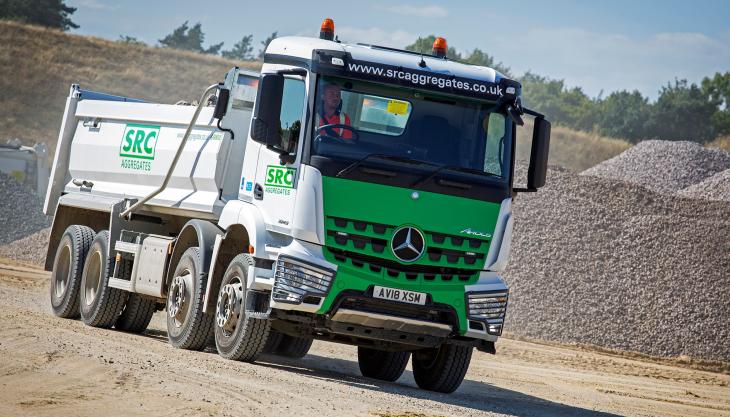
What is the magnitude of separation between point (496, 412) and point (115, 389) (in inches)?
154

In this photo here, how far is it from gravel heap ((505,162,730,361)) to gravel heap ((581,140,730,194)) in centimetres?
816

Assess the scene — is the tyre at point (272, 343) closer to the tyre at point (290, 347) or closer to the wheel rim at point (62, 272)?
the tyre at point (290, 347)

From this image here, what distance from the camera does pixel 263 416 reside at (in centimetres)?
874

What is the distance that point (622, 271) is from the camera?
2573 centimetres

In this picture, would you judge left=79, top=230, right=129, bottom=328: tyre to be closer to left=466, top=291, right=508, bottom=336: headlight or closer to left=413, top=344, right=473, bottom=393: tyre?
left=413, top=344, right=473, bottom=393: tyre

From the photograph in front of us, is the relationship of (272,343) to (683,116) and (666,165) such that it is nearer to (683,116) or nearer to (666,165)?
(666,165)

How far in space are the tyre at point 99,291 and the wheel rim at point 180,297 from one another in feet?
6.91

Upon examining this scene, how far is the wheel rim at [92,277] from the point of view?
1591 cm

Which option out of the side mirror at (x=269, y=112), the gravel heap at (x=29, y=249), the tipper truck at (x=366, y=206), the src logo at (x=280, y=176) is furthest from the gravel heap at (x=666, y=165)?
the side mirror at (x=269, y=112)

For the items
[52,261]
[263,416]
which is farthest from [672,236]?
[263,416]

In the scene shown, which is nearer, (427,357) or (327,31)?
(327,31)

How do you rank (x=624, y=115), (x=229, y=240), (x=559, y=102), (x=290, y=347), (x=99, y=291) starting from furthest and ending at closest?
(x=559, y=102)
(x=624, y=115)
(x=99, y=291)
(x=290, y=347)
(x=229, y=240)

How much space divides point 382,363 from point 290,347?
65.9 inches

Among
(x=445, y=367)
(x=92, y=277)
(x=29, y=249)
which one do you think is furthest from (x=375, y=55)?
(x=29, y=249)
